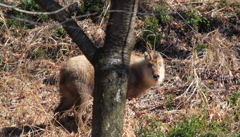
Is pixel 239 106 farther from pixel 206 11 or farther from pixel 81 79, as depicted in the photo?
pixel 206 11

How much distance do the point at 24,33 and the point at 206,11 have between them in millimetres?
5375

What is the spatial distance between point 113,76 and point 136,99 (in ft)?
11.5

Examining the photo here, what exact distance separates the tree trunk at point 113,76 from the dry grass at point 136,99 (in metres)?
1.33

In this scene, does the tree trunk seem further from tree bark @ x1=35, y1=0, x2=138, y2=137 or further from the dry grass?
the dry grass

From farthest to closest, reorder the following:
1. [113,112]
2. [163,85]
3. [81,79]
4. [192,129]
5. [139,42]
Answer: [139,42] < [163,85] < [81,79] < [192,129] < [113,112]

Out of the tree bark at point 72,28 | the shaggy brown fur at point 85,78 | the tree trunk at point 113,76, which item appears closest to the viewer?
the tree trunk at point 113,76

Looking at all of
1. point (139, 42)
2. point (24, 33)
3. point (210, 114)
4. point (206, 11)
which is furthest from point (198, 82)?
point (24, 33)

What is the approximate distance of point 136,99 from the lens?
770 centimetres

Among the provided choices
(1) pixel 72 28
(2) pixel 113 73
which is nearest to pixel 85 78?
(1) pixel 72 28

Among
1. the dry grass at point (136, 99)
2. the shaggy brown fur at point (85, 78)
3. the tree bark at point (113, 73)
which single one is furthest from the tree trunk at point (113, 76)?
the shaggy brown fur at point (85, 78)

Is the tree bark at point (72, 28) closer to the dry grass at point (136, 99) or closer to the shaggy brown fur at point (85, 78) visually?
the dry grass at point (136, 99)

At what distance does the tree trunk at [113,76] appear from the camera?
14.0ft

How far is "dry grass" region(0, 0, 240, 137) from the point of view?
641cm

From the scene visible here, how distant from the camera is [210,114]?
6.39 meters
